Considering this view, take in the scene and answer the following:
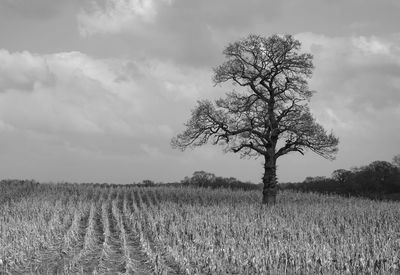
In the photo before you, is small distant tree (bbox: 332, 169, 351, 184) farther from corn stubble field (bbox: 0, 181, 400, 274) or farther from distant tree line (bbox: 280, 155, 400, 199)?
corn stubble field (bbox: 0, 181, 400, 274)

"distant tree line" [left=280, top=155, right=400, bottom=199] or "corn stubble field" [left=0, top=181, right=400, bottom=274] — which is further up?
"distant tree line" [left=280, top=155, right=400, bottom=199]

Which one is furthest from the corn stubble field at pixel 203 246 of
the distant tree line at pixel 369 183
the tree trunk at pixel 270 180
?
the distant tree line at pixel 369 183

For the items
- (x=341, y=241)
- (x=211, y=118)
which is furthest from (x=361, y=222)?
(x=211, y=118)

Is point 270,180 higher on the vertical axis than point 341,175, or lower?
lower

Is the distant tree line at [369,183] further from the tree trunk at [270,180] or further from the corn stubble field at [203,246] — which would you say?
the corn stubble field at [203,246]

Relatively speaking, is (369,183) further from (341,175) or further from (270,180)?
(270,180)

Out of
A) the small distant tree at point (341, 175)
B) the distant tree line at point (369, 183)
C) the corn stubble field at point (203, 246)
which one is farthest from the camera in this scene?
the small distant tree at point (341, 175)

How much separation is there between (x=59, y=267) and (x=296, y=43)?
76.9 ft

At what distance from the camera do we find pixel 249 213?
80.9 ft

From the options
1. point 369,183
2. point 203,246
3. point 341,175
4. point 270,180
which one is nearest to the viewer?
point 203,246

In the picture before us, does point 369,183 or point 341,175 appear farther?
point 341,175

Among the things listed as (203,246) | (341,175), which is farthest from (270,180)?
(341,175)

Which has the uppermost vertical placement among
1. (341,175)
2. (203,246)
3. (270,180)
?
(341,175)

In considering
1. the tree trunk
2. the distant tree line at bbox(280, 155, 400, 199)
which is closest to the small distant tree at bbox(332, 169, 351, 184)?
the distant tree line at bbox(280, 155, 400, 199)
